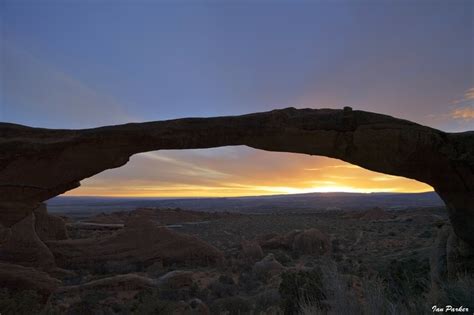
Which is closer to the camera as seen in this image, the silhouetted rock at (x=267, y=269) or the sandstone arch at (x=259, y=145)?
the sandstone arch at (x=259, y=145)

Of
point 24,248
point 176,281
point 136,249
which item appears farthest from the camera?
point 136,249

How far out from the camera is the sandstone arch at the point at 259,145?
812 centimetres

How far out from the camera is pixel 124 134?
8.37m

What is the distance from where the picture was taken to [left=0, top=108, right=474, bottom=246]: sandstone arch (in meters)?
8.12

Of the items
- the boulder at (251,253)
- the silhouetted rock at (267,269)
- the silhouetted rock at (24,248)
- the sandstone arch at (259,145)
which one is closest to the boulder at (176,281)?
the silhouetted rock at (267,269)

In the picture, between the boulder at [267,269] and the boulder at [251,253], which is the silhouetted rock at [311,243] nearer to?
the boulder at [251,253]

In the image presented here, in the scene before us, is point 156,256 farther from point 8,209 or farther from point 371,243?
point 371,243

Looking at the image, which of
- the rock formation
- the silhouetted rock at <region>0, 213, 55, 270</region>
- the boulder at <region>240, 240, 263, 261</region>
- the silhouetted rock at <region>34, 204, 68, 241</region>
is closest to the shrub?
the rock formation

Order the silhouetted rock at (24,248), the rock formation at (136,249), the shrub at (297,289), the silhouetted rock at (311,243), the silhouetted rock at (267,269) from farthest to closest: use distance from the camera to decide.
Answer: the silhouetted rock at (311,243)
the rock formation at (136,249)
the silhouetted rock at (267,269)
the silhouetted rock at (24,248)
the shrub at (297,289)

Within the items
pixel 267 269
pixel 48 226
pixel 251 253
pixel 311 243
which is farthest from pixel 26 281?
pixel 311 243

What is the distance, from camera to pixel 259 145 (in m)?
8.31

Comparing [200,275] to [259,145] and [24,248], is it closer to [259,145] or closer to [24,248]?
[24,248]

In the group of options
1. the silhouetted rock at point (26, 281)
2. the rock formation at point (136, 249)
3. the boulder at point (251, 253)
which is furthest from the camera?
the boulder at point (251, 253)

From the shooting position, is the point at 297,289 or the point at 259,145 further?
the point at 297,289
